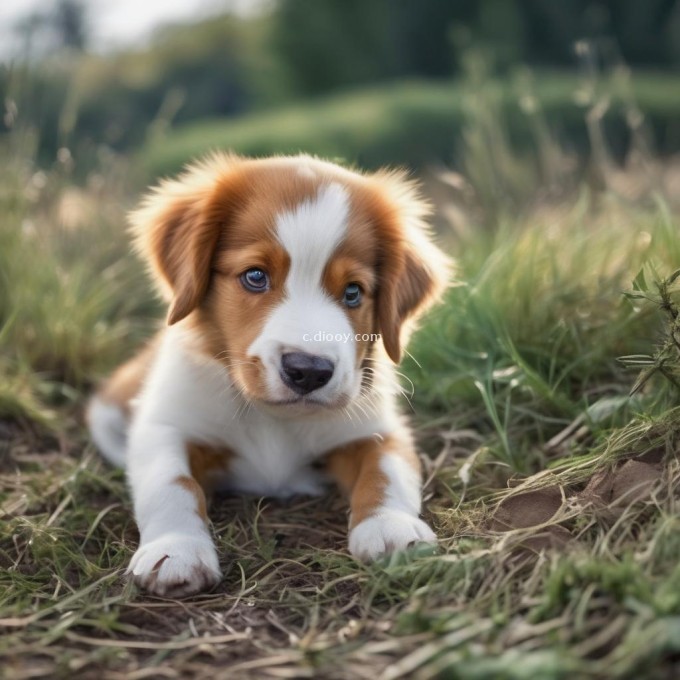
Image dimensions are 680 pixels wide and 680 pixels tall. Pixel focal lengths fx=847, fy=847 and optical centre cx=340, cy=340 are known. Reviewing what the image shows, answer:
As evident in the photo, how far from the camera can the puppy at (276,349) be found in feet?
9.75

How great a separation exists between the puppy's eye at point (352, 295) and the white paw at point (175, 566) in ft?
3.51

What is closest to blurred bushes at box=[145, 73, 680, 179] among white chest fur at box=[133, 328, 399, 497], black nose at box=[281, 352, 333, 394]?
white chest fur at box=[133, 328, 399, 497]

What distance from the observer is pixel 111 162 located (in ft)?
23.2

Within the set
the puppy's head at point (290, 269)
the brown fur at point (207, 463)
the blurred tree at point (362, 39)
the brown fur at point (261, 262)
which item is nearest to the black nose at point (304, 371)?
the puppy's head at point (290, 269)

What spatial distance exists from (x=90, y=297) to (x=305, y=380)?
3.11 meters

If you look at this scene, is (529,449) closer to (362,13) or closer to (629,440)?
(629,440)

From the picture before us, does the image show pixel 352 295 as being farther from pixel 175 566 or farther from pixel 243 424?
pixel 175 566

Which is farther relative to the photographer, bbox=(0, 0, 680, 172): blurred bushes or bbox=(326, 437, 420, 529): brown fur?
bbox=(0, 0, 680, 172): blurred bushes

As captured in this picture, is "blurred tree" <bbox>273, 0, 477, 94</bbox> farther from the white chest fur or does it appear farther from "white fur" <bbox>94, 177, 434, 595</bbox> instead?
the white chest fur

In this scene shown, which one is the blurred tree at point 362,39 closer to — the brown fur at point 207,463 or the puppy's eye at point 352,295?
the puppy's eye at point 352,295

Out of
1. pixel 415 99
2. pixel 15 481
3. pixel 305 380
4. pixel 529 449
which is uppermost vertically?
pixel 415 99

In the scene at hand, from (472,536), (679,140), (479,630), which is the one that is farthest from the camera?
(679,140)

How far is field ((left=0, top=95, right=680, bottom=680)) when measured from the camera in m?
2.29

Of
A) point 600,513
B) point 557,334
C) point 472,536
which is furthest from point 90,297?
point 600,513
